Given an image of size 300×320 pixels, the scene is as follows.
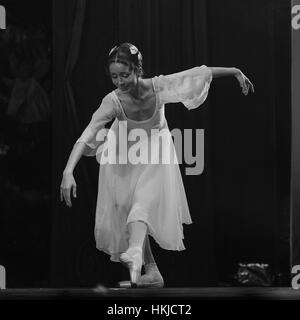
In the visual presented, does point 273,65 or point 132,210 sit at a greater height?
point 273,65

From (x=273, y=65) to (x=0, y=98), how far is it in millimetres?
1326

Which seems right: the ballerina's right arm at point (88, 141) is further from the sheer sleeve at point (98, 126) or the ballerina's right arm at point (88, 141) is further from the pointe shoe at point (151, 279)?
the pointe shoe at point (151, 279)

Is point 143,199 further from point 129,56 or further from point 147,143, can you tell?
point 129,56

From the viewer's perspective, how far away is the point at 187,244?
14.4 feet

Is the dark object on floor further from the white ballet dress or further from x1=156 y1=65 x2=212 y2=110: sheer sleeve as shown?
x1=156 y1=65 x2=212 y2=110: sheer sleeve

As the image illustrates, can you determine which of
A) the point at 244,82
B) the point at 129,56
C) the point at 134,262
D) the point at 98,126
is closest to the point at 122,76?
the point at 129,56

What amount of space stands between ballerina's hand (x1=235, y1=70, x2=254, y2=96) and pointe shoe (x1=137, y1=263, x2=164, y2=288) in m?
0.96

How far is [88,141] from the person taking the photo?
174 inches

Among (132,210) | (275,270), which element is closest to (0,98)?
(132,210)

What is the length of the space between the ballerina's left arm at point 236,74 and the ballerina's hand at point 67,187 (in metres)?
0.85

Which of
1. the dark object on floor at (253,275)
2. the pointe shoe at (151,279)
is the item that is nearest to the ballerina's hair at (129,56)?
the pointe shoe at (151,279)
